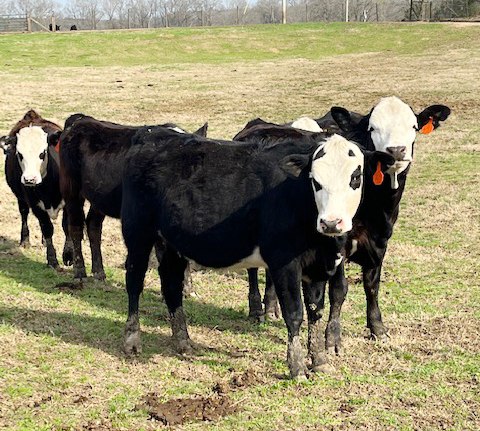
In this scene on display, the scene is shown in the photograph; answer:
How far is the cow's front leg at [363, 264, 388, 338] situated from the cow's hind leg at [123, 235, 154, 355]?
197 cm

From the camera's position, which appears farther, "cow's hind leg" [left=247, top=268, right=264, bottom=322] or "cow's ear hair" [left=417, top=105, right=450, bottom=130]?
"cow's hind leg" [left=247, top=268, right=264, bottom=322]

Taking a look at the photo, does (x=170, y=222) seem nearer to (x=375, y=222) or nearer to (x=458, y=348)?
(x=375, y=222)

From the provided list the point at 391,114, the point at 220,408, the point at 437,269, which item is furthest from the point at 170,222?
the point at 437,269

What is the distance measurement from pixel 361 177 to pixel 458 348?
1873 mm

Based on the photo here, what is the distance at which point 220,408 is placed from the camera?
5.45 metres

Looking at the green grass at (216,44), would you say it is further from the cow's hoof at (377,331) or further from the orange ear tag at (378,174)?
the orange ear tag at (378,174)

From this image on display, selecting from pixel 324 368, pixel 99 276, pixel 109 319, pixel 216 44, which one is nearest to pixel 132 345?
pixel 109 319

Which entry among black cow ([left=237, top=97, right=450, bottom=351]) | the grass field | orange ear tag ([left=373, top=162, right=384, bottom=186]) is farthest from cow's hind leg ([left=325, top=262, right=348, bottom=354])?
orange ear tag ([left=373, top=162, right=384, bottom=186])

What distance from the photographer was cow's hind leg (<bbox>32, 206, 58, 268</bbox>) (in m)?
9.67

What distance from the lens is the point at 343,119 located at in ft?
25.0

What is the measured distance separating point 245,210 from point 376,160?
107 cm

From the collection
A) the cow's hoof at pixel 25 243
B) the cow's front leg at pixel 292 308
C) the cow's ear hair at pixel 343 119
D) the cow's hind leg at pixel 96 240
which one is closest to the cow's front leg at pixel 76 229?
the cow's hind leg at pixel 96 240

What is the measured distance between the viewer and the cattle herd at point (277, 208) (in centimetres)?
579

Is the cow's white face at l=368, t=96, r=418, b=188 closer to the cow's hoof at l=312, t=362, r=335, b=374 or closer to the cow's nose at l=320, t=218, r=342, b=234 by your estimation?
the cow's nose at l=320, t=218, r=342, b=234
